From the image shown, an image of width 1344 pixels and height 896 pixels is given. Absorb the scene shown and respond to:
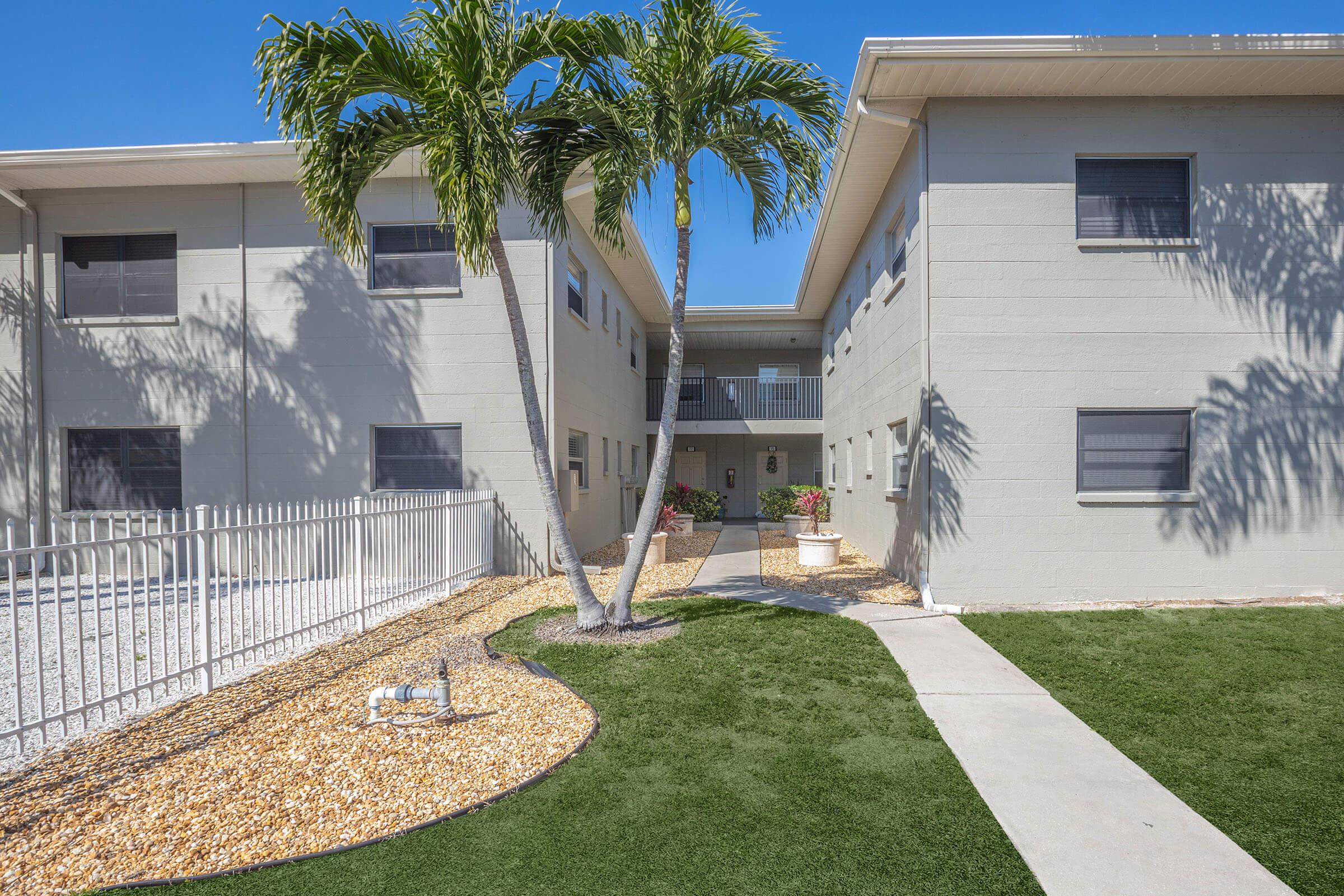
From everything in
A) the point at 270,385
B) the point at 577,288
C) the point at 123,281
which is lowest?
the point at 270,385

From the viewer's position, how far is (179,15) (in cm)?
859

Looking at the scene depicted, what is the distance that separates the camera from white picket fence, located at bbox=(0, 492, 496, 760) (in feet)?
13.5

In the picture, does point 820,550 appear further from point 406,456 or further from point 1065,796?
point 1065,796

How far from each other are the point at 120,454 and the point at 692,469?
1463 cm

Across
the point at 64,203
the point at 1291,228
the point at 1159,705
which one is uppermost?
the point at 64,203

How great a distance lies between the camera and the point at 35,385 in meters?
10.2


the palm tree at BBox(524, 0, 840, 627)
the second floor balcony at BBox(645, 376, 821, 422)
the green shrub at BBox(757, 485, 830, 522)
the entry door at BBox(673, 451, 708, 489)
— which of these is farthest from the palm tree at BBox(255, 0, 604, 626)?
the entry door at BBox(673, 451, 708, 489)

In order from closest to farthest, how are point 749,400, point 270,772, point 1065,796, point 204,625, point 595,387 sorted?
point 1065,796 < point 270,772 < point 204,625 < point 595,387 < point 749,400

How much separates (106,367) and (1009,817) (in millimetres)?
12609

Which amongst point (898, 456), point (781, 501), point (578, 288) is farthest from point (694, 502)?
point (898, 456)

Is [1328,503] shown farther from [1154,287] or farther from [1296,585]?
[1154,287]

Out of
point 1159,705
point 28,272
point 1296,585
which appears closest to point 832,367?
point 1296,585

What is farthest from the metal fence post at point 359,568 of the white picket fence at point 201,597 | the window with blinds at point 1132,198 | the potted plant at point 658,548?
the window with blinds at point 1132,198

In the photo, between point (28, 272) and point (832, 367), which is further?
point (832, 367)
